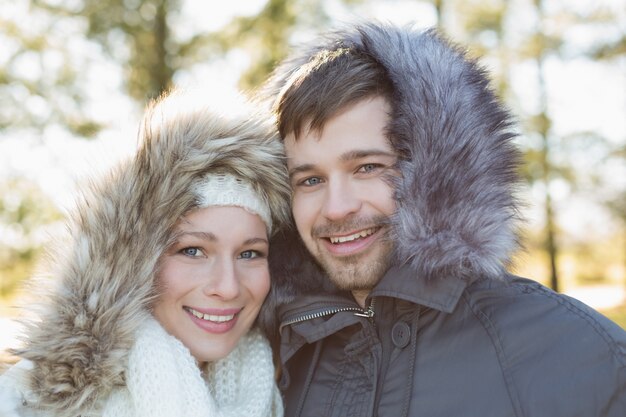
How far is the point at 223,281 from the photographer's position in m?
2.91

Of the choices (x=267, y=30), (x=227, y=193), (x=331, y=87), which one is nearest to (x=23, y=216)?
(x=267, y=30)

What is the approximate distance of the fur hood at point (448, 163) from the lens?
250cm

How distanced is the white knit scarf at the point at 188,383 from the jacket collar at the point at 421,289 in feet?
2.68

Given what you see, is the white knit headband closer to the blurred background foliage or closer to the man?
the man

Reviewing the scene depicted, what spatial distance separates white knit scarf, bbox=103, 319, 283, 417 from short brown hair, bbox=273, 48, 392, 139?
113 centimetres

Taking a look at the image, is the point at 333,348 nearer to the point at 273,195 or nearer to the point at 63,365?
the point at 273,195

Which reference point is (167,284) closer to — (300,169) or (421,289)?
(300,169)

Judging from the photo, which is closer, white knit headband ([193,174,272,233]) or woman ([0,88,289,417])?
woman ([0,88,289,417])

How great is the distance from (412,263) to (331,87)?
0.94m

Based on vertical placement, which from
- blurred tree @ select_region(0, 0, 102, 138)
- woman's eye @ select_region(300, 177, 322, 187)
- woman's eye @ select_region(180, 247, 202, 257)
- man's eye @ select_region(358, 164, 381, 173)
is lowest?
woman's eye @ select_region(180, 247, 202, 257)

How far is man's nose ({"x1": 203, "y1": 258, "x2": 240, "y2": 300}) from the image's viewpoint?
290cm

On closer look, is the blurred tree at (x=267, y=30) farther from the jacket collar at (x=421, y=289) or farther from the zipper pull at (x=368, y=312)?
the jacket collar at (x=421, y=289)

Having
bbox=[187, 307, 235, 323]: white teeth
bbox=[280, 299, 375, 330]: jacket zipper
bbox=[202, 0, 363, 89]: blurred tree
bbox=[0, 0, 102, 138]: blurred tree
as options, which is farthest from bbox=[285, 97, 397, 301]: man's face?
bbox=[202, 0, 363, 89]: blurred tree

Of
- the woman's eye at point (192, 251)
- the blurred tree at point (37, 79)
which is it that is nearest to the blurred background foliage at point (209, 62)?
the blurred tree at point (37, 79)
